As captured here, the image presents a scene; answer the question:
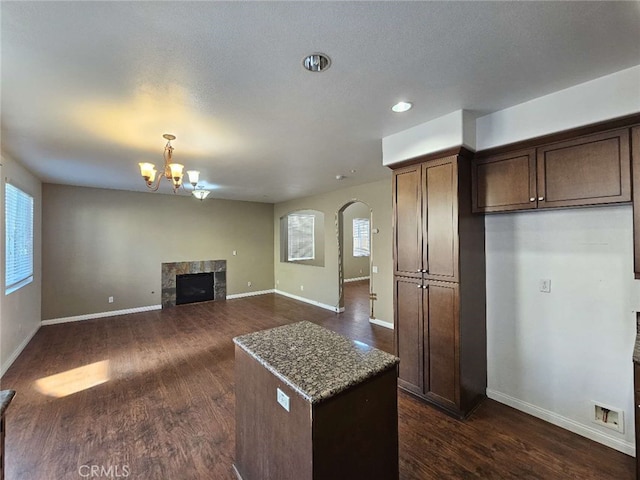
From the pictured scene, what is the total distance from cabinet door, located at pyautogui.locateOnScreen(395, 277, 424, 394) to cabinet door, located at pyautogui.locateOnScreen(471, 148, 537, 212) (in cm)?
96

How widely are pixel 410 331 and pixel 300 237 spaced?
6.28m

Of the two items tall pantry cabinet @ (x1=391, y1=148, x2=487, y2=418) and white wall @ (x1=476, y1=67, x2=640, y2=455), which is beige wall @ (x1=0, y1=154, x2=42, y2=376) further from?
white wall @ (x1=476, y1=67, x2=640, y2=455)

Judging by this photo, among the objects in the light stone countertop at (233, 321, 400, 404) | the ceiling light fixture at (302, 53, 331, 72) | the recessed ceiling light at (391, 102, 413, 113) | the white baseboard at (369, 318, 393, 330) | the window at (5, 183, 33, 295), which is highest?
the recessed ceiling light at (391, 102, 413, 113)

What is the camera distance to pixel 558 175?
2102 mm

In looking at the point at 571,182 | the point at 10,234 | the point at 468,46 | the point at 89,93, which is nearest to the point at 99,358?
the point at 10,234

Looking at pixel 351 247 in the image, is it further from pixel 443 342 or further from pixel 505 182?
pixel 505 182

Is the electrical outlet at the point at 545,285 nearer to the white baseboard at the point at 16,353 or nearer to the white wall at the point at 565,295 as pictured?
the white wall at the point at 565,295

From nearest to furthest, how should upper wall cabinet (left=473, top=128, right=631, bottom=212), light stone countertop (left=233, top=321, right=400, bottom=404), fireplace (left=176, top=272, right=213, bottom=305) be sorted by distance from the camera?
light stone countertop (left=233, top=321, right=400, bottom=404) < upper wall cabinet (left=473, top=128, right=631, bottom=212) < fireplace (left=176, top=272, right=213, bottom=305)

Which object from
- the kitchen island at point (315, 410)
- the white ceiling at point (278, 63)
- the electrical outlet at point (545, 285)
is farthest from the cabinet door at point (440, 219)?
the kitchen island at point (315, 410)

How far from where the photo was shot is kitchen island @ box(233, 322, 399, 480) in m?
1.18

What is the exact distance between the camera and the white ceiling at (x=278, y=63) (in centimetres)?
131

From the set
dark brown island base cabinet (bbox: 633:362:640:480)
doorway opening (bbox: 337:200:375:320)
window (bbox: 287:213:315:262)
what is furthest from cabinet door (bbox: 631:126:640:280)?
window (bbox: 287:213:315:262)

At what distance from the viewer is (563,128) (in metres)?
2.00

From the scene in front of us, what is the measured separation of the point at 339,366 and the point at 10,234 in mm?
4612
